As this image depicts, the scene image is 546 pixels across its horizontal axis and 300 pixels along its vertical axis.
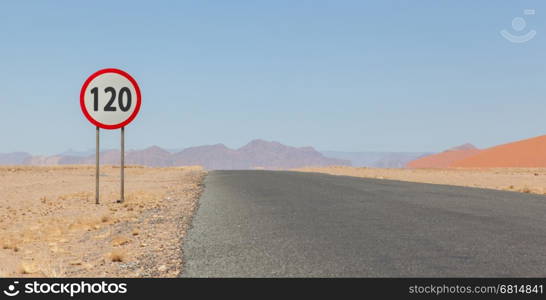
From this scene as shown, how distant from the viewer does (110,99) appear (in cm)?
1173

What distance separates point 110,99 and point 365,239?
23.5 ft

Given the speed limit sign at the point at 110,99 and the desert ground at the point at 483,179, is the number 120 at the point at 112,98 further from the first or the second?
the desert ground at the point at 483,179

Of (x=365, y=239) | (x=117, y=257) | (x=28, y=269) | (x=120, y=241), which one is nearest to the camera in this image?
(x=28, y=269)

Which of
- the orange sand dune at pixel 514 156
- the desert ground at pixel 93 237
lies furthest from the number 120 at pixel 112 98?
the orange sand dune at pixel 514 156

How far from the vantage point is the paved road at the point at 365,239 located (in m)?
5.57

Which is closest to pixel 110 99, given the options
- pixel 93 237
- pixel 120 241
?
pixel 93 237

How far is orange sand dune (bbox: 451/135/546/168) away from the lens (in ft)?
295

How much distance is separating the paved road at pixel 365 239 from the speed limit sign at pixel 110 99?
293 centimetres

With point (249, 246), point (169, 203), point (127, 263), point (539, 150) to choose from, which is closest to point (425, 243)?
point (249, 246)

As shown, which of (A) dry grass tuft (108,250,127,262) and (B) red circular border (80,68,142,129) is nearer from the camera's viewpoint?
(A) dry grass tuft (108,250,127,262)

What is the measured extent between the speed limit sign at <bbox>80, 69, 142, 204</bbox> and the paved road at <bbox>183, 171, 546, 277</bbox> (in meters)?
2.93

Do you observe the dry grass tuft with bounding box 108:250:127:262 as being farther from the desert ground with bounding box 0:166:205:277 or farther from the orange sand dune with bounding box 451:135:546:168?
the orange sand dune with bounding box 451:135:546:168

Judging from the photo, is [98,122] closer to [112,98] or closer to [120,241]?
[112,98]

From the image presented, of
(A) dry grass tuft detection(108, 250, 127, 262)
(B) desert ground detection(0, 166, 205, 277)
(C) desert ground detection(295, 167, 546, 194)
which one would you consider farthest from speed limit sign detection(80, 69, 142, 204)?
(C) desert ground detection(295, 167, 546, 194)
